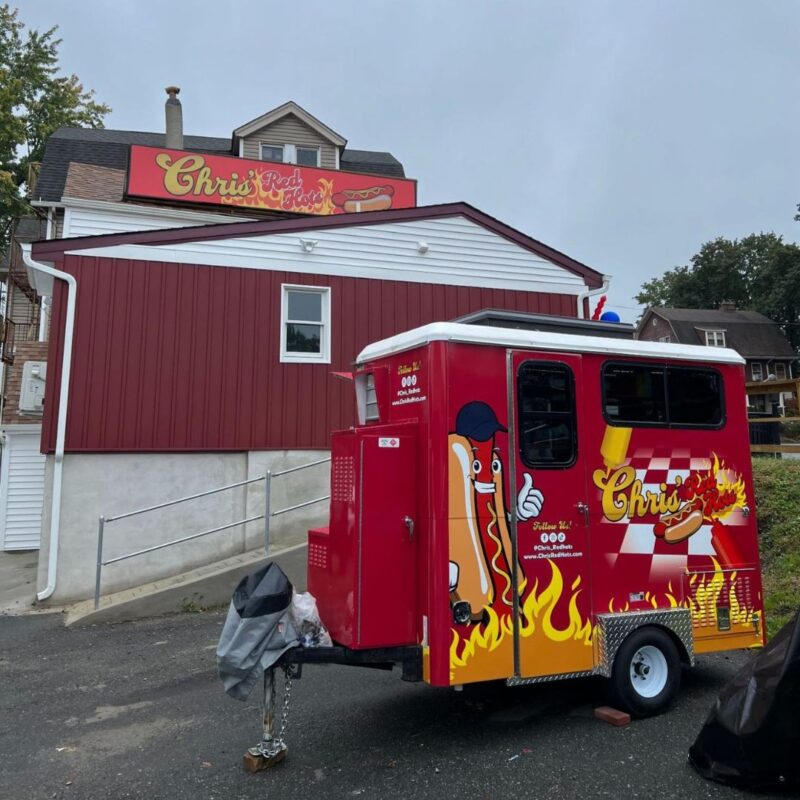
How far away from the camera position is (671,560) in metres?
4.91

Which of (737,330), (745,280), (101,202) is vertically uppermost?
(745,280)

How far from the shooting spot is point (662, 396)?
5.06 metres

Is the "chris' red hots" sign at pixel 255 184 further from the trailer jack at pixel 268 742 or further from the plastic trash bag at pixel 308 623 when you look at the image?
the trailer jack at pixel 268 742

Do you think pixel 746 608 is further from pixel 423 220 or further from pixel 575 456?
pixel 423 220

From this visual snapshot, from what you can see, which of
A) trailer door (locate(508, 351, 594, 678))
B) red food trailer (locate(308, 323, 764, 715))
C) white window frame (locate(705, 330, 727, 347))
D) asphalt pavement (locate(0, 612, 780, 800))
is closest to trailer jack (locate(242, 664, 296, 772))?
asphalt pavement (locate(0, 612, 780, 800))

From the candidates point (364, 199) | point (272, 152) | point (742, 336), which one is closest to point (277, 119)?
point (272, 152)

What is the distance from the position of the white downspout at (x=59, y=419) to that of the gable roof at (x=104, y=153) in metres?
6.39

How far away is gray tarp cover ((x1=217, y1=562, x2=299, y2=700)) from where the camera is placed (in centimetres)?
382

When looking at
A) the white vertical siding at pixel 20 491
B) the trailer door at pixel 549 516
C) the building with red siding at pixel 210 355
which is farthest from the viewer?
the white vertical siding at pixel 20 491

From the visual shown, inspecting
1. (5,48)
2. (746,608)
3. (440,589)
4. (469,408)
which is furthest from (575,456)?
(5,48)

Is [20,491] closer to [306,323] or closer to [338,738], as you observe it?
[306,323]

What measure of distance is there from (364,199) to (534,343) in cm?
1132

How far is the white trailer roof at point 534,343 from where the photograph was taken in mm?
4352

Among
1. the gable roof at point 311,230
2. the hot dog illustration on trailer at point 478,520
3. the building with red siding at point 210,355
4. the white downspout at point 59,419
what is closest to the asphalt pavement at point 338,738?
the hot dog illustration on trailer at point 478,520
